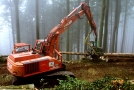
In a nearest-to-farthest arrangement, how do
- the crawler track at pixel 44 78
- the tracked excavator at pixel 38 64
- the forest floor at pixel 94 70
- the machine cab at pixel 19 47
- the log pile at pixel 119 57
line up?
the tracked excavator at pixel 38 64 → the crawler track at pixel 44 78 → the machine cab at pixel 19 47 → the forest floor at pixel 94 70 → the log pile at pixel 119 57

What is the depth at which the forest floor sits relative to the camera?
411 inches

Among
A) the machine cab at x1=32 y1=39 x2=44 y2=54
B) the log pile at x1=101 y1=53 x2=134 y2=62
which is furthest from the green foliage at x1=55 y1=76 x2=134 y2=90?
the log pile at x1=101 y1=53 x2=134 y2=62

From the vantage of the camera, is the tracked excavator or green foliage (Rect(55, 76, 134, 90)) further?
the tracked excavator

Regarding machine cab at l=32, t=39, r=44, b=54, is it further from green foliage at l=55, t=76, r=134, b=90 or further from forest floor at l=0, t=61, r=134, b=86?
green foliage at l=55, t=76, r=134, b=90

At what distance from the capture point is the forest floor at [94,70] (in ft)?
34.2

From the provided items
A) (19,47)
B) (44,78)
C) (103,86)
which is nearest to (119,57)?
(44,78)

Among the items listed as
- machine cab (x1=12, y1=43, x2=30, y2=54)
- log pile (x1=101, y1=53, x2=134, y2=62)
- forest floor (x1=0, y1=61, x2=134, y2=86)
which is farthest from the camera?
log pile (x1=101, y1=53, x2=134, y2=62)

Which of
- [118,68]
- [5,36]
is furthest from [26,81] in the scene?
[5,36]

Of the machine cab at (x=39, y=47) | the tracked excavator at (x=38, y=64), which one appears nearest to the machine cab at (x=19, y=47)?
the tracked excavator at (x=38, y=64)

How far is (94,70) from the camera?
11.5 meters

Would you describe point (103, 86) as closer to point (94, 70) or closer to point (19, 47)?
point (19, 47)

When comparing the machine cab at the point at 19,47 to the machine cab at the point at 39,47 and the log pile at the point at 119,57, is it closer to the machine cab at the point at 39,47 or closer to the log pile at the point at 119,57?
the machine cab at the point at 39,47

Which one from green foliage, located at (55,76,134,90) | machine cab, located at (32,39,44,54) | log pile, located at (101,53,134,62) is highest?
machine cab, located at (32,39,44,54)

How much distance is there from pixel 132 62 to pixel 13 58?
903cm
